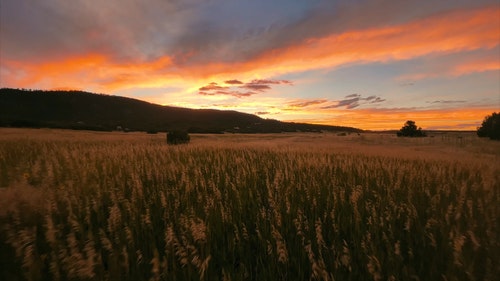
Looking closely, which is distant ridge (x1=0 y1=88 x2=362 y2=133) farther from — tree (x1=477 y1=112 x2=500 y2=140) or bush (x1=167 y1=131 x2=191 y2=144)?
bush (x1=167 y1=131 x2=191 y2=144)

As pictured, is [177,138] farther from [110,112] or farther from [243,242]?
[110,112]

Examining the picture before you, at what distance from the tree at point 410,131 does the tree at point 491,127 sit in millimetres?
8337

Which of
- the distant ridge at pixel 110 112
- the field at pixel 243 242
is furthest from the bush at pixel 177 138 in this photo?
the distant ridge at pixel 110 112

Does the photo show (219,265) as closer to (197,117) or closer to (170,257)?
(170,257)

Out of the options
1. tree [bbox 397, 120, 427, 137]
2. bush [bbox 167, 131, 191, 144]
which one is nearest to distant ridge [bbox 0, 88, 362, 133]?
tree [bbox 397, 120, 427, 137]

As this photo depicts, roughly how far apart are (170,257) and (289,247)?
1.29 metres

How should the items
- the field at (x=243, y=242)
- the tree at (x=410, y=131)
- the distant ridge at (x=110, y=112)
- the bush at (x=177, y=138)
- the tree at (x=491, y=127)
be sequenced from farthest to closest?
the distant ridge at (x=110, y=112)
the tree at (x=410, y=131)
the tree at (x=491, y=127)
the bush at (x=177, y=138)
the field at (x=243, y=242)

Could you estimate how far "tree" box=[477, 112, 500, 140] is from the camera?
3397cm

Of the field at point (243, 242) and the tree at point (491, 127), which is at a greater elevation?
the tree at point (491, 127)

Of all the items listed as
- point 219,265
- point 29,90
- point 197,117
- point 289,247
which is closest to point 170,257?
point 219,265

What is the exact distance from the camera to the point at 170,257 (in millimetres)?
3416

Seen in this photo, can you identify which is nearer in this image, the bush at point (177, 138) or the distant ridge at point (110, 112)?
the bush at point (177, 138)

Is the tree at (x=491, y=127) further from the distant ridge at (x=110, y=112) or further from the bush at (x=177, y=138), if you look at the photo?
the distant ridge at (x=110, y=112)

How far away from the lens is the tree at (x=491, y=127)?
111 feet
